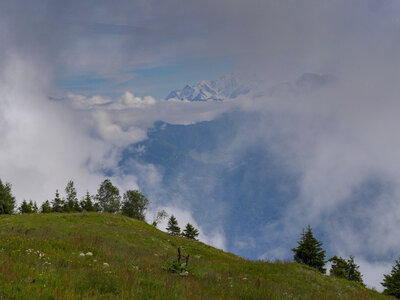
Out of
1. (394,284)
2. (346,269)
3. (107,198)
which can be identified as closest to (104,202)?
(107,198)

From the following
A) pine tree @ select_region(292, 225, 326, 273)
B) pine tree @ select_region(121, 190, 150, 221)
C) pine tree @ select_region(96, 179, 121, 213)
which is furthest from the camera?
pine tree @ select_region(96, 179, 121, 213)

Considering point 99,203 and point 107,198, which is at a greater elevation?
point 107,198

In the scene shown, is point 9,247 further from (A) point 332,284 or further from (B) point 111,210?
(B) point 111,210

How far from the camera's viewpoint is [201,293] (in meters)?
6.89

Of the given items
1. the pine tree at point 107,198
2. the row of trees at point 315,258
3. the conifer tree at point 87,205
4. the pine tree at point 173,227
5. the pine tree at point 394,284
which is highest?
the pine tree at point 107,198

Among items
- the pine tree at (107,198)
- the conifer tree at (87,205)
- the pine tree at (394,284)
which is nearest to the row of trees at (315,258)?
the pine tree at (394,284)

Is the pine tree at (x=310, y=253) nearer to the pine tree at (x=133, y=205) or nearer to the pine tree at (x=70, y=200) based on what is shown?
the pine tree at (x=133, y=205)

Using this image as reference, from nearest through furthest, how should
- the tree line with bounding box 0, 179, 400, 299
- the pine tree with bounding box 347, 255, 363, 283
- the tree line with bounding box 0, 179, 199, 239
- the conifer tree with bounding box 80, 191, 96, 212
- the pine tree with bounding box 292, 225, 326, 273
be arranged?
the tree line with bounding box 0, 179, 400, 299 < the pine tree with bounding box 292, 225, 326, 273 < the pine tree with bounding box 347, 255, 363, 283 < the tree line with bounding box 0, 179, 199, 239 < the conifer tree with bounding box 80, 191, 96, 212

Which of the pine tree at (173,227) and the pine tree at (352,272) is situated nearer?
the pine tree at (352,272)

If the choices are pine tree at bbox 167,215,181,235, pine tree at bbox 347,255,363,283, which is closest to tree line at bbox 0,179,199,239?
pine tree at bbox 167,215,181,235

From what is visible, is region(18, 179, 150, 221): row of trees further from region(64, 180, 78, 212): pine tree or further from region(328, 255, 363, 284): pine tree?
region(328, 255, 363, 284): pine tree

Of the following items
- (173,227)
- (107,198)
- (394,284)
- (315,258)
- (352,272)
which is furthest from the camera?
(107,198)

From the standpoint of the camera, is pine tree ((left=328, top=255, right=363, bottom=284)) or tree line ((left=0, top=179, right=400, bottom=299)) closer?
tree line ((left=0, top=179, right=400, bottom=299))

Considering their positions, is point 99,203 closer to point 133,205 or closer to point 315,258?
point 133,205
